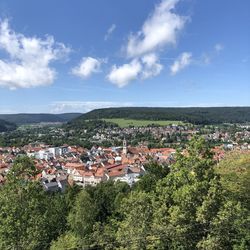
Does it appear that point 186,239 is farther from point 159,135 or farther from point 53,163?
point 159,135

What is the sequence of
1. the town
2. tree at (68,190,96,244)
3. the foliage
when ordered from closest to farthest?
the foliage
tree at (68,190,96,244)
the town

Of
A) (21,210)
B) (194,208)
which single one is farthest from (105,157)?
(194,208)

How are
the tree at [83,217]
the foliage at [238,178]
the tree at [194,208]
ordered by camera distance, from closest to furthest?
the tree at [194,208] → the foliage at [238,178] → the tree at [83,217]

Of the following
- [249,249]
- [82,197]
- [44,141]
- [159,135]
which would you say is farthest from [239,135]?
[249,249]

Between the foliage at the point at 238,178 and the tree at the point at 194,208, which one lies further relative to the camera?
the foliage at the point at 238,178

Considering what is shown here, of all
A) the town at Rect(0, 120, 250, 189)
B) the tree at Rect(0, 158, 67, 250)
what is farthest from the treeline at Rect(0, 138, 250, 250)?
the town at Rect(0, 120, 250, 189)

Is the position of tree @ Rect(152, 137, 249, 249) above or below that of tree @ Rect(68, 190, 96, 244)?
above

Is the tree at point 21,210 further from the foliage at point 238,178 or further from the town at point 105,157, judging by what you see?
the foliage at point 238,178

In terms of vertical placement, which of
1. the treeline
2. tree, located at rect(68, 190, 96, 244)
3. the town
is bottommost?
the town

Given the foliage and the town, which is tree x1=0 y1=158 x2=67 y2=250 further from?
the foliage

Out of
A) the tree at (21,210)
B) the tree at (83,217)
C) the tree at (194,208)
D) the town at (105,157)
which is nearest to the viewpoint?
the tree at (194,208)

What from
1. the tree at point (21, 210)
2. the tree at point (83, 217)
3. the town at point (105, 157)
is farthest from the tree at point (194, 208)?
the tree at point (83, 217)

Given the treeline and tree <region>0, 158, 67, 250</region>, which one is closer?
the treeline
